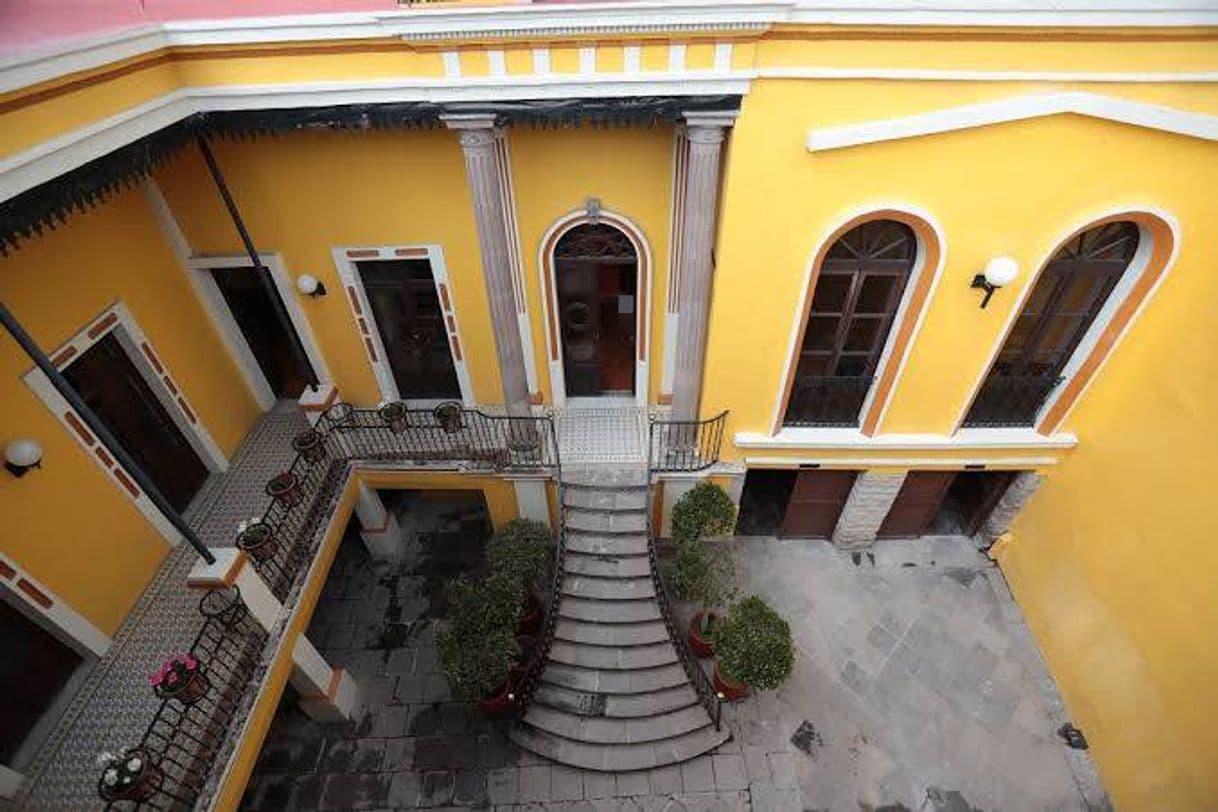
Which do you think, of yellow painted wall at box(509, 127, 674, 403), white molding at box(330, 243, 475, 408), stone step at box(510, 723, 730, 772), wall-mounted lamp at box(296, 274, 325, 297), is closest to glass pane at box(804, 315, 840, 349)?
yellow painted wall at box(509, 127, 674, 403)

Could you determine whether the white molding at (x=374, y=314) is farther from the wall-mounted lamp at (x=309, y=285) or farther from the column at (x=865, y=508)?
the column at (x=865, y=508)

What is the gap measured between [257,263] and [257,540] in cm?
333

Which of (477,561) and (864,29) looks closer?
(864,29)

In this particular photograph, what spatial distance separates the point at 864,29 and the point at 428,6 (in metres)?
3.83

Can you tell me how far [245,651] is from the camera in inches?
254

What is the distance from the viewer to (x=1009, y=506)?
933 cm

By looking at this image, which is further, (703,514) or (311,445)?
(703,514)

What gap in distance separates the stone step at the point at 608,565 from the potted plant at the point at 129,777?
15.6 ft

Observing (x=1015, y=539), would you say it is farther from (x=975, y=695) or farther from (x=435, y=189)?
(x=435, y=189)

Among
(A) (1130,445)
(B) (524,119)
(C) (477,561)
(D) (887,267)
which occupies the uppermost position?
(B) (524,119)

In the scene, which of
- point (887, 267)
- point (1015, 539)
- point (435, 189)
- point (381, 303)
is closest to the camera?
point (887, 267)

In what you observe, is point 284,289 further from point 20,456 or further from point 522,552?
point 522,552

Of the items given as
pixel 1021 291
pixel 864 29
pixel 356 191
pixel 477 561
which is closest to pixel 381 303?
pixel 356 191

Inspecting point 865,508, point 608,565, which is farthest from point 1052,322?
point 608,565
